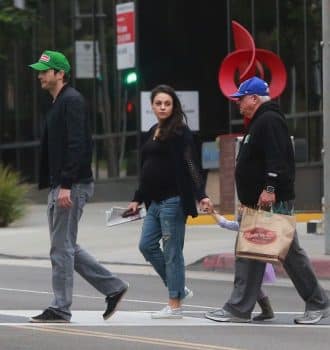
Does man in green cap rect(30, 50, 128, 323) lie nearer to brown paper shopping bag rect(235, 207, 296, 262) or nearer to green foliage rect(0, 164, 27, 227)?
brown paper shopping bag rect(235, 207, 296, 262)

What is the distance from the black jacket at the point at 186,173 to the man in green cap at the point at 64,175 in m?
0.71

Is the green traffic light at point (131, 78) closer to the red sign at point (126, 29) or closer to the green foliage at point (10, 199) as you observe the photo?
the red sign at point (126, 29)

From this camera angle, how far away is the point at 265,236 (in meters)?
9.77

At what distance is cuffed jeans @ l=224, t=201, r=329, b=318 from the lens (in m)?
9.95

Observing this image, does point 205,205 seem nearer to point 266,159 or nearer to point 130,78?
point 266,159

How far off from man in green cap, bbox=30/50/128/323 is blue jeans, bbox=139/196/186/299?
380 millimetres

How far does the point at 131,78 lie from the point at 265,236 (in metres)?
21.4

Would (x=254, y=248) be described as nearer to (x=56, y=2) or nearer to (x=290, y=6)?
(x=290, y=6)

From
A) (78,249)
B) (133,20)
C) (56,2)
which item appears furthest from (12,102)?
(78,249)

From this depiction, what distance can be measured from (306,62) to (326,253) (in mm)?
12400

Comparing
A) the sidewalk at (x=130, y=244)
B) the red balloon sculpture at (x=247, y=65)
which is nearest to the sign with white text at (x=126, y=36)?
the sidewalk at (x=130, y=244)

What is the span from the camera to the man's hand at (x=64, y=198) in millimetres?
9672

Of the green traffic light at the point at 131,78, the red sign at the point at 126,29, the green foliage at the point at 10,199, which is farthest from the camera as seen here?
the green traffic light at the point at 131,78

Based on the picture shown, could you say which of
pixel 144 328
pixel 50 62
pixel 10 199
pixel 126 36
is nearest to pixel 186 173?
pixel 144 328
